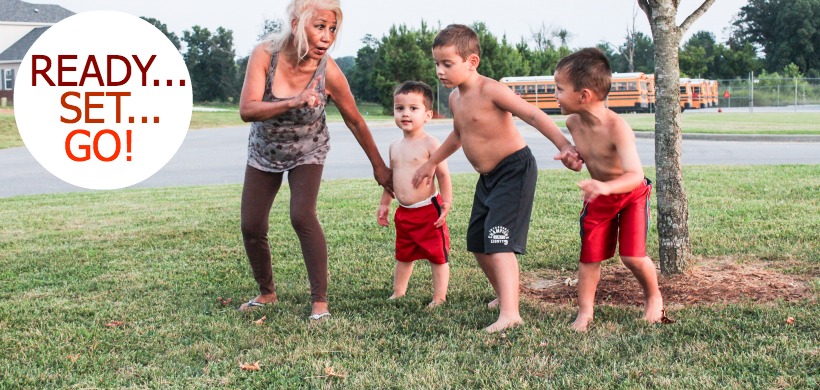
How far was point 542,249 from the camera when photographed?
6.32 m

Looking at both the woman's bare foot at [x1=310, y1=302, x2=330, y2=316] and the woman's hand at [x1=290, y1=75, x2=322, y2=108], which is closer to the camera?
the woman's hand at [x1=290, y1=75, x2=322, y2=108]

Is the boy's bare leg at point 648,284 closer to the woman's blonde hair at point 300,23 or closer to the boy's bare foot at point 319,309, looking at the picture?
the boy's bare foot at point 319,309

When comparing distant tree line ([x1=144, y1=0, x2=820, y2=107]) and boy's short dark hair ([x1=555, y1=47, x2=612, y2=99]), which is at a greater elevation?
distant tree line ([x1=144, y1=0, x2=820, y2=107])

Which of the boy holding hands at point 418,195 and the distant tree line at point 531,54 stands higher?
the distant tree line at point 531,54

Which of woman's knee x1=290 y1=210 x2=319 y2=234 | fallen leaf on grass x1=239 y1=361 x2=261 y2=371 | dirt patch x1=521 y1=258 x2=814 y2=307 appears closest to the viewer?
fallen leaf on grass x1=239 y1=361 x2=261 y2=371

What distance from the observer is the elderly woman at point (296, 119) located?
4332 millimetres

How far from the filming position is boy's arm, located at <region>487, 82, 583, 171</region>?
401cm

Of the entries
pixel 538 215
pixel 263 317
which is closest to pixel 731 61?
pixel 538 215

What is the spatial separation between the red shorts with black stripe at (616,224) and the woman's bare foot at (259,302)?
5.86 ft

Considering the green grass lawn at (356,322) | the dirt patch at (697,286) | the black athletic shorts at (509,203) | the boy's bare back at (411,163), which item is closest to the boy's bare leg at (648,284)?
the green grass lawn at (356,322)

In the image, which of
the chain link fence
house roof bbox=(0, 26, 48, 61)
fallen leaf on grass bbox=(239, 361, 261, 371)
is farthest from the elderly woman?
house roof bbox=(0, 26, 48, 61)

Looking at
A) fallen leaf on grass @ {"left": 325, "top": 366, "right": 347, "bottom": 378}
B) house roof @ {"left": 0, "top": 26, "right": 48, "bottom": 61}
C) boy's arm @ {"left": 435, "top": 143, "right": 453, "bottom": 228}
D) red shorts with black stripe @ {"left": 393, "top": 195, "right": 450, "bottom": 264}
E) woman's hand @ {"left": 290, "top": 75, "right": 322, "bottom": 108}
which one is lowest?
fallen leaf on grass @ {"left": 325, "top": 366, "right": 347, "bottom": 378}

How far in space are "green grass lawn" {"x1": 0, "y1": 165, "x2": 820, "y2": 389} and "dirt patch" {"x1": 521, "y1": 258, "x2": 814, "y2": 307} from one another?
0.59 ft

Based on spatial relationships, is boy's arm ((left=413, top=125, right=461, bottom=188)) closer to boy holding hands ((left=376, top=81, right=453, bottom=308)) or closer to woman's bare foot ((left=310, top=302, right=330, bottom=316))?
boy holding hands ((left=376, top=81, right=453, bottom=308))
